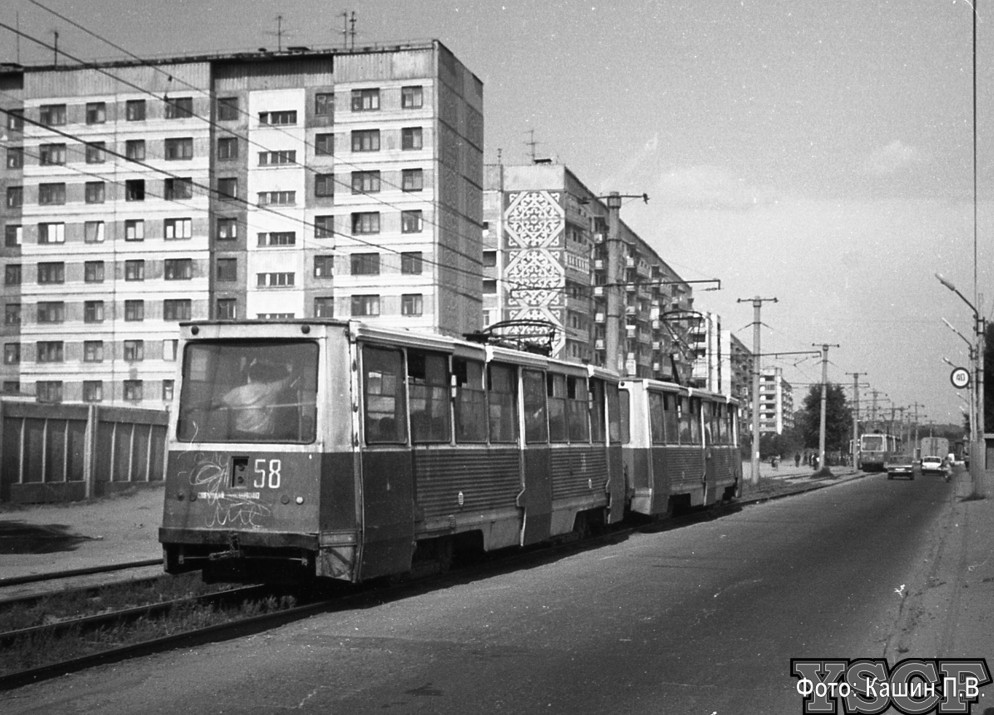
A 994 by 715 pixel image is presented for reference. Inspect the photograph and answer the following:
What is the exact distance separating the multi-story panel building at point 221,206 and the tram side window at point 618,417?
38.0 metres

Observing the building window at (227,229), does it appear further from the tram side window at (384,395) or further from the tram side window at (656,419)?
the tram side window at (384,395)

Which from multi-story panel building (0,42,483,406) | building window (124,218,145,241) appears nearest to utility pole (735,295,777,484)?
multi-story panel building (0,42,483,406)

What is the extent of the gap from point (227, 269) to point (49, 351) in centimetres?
1066

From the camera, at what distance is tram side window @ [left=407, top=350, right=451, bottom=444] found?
46.6 ft

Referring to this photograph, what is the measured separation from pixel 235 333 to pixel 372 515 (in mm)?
2359

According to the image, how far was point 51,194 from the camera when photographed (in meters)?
65.9

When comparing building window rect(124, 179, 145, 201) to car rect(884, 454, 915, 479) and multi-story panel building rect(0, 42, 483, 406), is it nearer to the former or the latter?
multi-story panel building rect(0, 42, 483, 406)

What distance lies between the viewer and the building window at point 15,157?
218 feet

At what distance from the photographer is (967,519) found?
27.8 meters

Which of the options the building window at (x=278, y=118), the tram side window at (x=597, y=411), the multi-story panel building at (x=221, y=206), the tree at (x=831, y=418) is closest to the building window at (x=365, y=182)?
the multi-story panel building at (x=221, y=206)

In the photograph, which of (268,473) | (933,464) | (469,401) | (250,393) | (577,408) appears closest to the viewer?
(268,473)

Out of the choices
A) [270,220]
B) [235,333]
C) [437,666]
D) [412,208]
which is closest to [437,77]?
[412,208]

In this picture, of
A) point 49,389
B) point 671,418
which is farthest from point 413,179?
point 671,418

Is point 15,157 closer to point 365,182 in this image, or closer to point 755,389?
point 365,182
